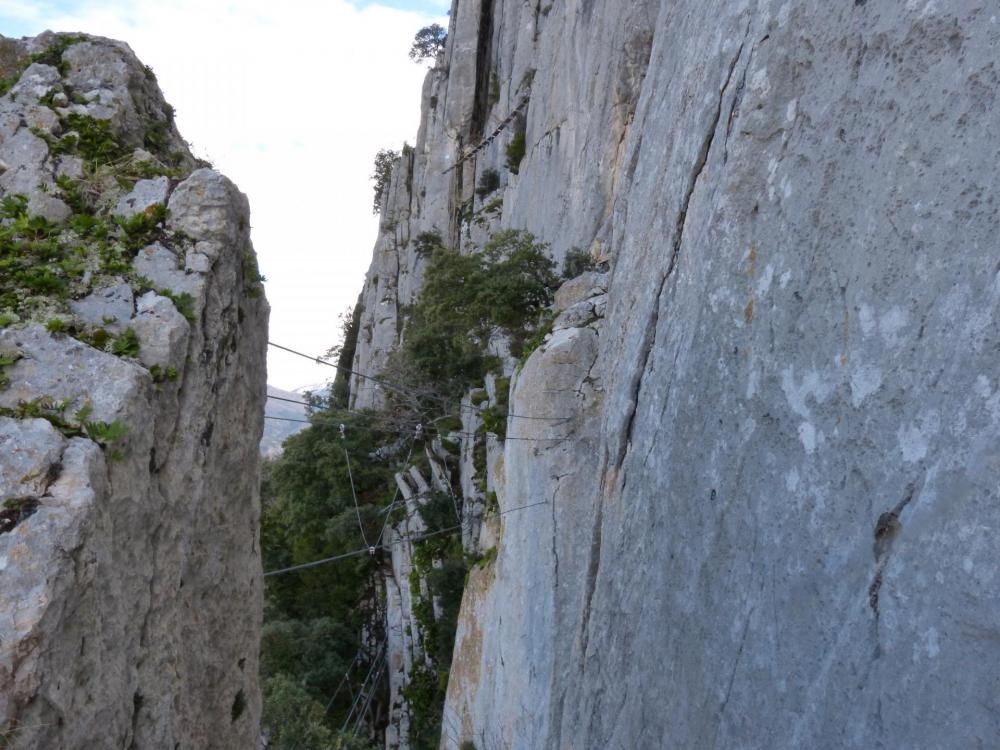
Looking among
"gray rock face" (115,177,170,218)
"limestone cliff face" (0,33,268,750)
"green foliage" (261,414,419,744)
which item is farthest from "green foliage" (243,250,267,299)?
"green foliage" (261,414,419,744)

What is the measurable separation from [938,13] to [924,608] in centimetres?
334

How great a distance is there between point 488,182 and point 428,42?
69.7ft

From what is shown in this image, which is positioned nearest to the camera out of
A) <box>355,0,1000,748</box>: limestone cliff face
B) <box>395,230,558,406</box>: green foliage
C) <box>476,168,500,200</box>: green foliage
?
<box>355,0,1000,748</box>: limestone cliff face

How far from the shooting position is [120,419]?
418 cm

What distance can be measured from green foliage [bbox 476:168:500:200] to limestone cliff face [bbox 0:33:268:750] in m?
24.5

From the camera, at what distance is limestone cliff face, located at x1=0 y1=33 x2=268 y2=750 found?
11.8 feet

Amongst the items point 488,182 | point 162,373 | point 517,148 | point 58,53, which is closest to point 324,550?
point 517,148

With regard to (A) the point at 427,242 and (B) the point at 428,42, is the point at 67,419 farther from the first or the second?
(B) the point at 428,42

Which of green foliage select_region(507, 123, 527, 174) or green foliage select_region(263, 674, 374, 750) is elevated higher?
green foliage select_region(507, 123, 527, 174)

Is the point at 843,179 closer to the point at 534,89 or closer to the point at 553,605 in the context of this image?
the point at 553,605

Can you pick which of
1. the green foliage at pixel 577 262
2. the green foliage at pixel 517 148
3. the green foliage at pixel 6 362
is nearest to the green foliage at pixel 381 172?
the green foliage at pixel 517 148

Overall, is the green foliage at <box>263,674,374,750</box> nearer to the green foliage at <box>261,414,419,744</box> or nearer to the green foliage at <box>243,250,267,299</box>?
the green foliage at <box>261,414,419,744</box>

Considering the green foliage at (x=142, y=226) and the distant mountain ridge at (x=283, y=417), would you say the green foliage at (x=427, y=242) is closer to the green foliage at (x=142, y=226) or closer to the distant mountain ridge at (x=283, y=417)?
the distant mountain ridge at (x=283, y=417)

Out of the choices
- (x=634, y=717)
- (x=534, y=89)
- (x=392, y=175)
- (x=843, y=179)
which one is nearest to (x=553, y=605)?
(x=634, y=717)
